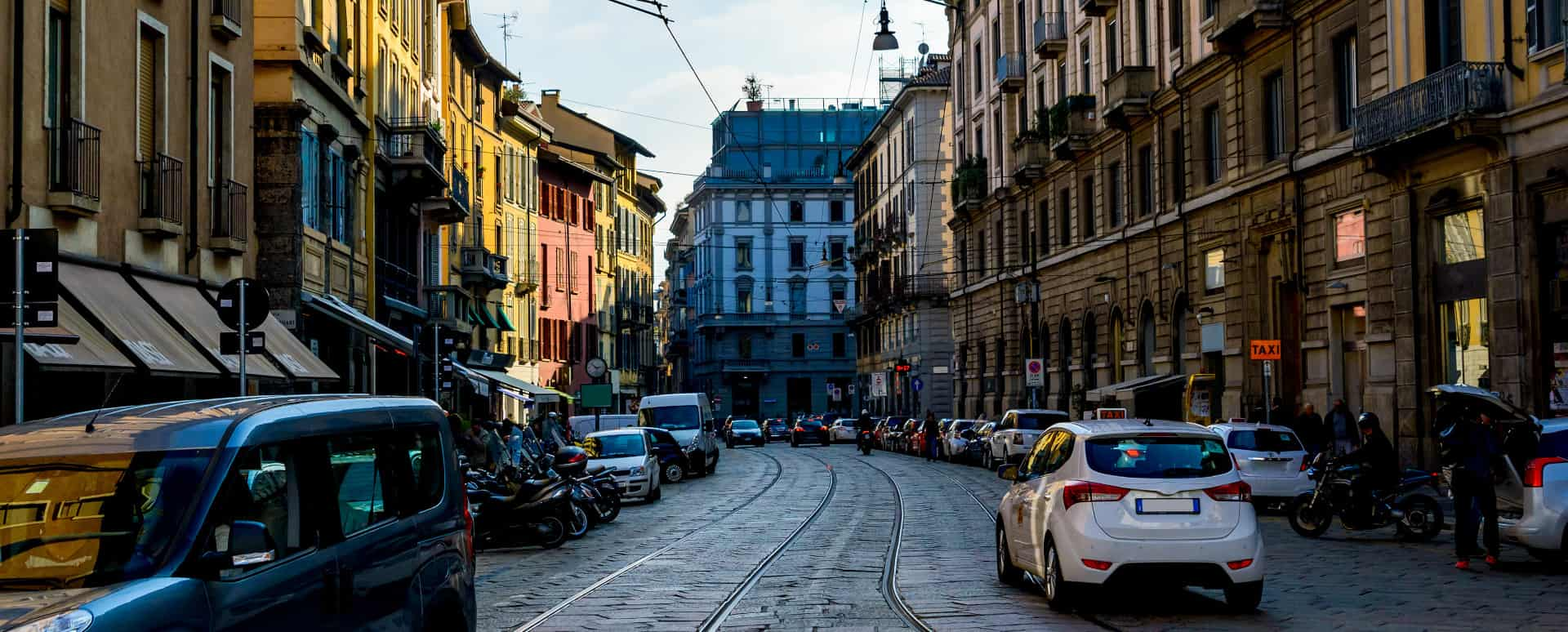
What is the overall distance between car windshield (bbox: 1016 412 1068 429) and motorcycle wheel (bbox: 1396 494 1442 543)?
20.3m

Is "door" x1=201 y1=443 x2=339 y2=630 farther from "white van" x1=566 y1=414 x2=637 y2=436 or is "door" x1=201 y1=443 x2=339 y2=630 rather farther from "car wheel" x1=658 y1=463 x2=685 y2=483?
"white van" x1=566 y1=414 x2=637 y2=436

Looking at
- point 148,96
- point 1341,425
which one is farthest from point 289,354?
point 1341,425

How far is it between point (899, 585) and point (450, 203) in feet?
110

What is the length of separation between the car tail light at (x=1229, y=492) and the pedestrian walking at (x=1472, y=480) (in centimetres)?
422

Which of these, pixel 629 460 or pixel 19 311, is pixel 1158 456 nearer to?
pixel 19 311

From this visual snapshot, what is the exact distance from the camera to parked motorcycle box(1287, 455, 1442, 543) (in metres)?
19.8

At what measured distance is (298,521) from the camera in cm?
649

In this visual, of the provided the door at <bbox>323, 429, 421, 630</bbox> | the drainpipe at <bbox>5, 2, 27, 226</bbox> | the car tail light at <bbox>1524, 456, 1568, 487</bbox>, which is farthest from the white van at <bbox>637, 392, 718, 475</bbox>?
the door at <bbox>323, 429, 421, 630</bbox>

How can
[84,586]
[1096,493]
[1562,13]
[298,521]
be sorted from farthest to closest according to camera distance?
[1562,13] < [1096,493] < [298,521] < [84,586]

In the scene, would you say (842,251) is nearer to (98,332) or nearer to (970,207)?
(970,207)

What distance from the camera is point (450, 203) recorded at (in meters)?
46.6

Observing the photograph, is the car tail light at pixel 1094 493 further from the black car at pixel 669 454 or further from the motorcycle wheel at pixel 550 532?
the black car at pixel 669 454

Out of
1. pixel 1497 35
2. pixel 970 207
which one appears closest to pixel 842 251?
pixel 970 207

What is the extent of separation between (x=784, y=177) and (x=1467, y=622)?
103028 millimetres
